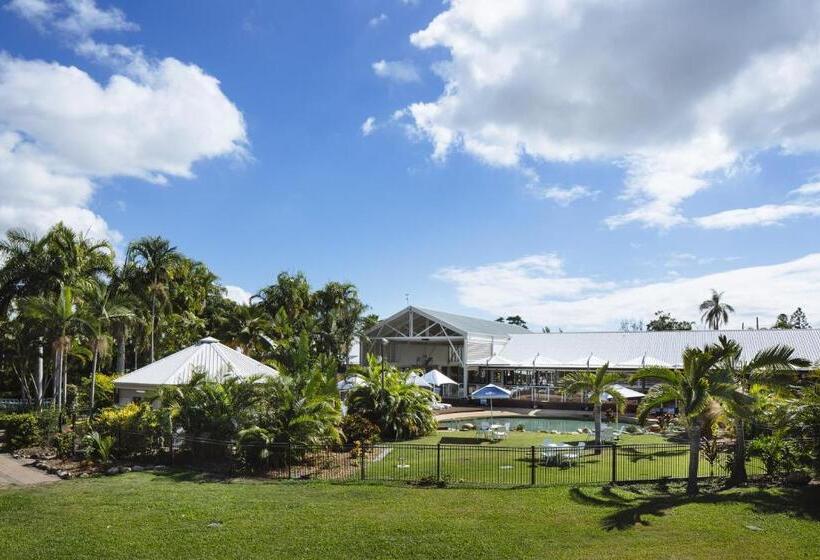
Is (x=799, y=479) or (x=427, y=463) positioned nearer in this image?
(x=799, y=479)

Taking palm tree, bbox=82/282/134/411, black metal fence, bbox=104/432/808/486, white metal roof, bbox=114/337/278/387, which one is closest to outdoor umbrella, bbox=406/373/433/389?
white metal roof, bbox=114/337/278/387

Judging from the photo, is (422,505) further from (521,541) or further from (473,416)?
(473,416)

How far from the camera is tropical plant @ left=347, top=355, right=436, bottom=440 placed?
23.8 m

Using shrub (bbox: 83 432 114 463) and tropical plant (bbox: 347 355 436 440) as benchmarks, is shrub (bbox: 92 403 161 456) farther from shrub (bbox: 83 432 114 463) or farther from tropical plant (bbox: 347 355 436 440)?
tropical plant (bbox: 347 355 436 440)

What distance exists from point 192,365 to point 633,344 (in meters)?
33.3

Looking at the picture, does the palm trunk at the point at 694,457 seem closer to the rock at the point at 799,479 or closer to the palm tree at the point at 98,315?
the rock at the point at 799,479

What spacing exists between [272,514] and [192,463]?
21.6 feet

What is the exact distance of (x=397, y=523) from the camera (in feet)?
34.7

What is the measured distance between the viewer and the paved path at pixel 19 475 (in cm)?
1448

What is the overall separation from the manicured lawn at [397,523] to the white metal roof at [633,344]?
93.9 ft

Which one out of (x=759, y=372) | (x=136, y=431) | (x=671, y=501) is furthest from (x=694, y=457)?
(x=136, y=431)

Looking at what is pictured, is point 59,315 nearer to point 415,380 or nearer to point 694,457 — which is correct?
point 415,380

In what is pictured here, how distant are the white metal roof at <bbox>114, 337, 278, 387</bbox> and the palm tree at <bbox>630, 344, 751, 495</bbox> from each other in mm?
13563

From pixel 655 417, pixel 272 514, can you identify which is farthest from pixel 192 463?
pixel 655 417
